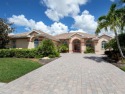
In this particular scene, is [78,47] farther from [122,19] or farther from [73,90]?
[73,90]

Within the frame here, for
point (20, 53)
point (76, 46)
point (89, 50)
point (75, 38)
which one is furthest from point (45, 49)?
point (76, 46)

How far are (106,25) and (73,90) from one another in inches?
548

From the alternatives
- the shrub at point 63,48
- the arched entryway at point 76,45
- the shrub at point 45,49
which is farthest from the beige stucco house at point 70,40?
the shrub at point 45,49

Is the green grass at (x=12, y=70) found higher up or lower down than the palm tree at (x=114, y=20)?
lower down

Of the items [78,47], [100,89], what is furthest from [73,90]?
[78,47]

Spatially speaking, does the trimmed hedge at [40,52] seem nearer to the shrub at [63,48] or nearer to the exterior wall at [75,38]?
Answer: the shrub at [63,48]

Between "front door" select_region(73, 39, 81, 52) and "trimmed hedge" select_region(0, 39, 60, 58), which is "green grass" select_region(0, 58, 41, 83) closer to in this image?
"trimmed hedge" select_region(0, 39, 60, 58)

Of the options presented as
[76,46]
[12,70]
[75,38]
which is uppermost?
[75,38]

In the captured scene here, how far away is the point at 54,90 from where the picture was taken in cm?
710

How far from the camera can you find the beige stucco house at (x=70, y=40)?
31109 millimetres

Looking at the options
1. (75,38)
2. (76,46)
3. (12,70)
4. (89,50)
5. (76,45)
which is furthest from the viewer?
(76,46)

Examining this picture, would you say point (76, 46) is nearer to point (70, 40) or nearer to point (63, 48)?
point (70, 40)

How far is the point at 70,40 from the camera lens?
38.1m

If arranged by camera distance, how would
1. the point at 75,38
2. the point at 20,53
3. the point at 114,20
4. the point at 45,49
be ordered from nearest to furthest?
the point at 114,20 → the point at 45,49 → the point at 20,53 → the point at 75,38
